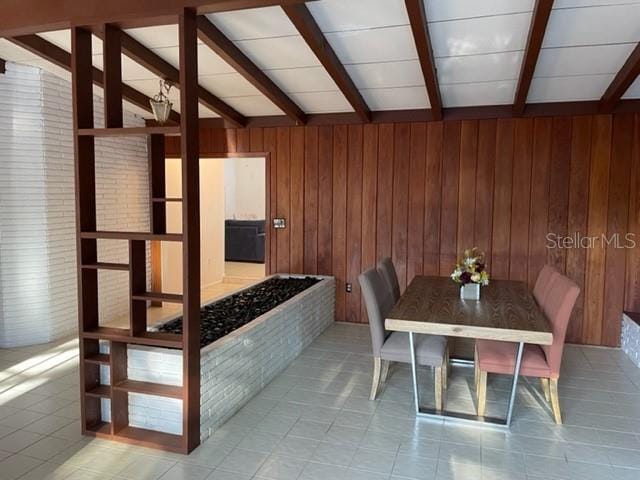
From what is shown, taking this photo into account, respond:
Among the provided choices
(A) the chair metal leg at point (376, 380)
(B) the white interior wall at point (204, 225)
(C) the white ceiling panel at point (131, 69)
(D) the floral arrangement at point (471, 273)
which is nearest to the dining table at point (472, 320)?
(D) the floral arrangement at point (471, 273)

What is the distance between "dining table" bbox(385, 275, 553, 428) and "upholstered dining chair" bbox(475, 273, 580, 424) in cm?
7

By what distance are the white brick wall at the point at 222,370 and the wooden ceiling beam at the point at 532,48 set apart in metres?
2.69

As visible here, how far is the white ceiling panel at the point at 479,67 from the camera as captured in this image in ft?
12.7

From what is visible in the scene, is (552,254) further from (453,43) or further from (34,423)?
(34,423)

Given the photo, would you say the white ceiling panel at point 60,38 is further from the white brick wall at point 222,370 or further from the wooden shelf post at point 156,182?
the white brick wall at point 222,370

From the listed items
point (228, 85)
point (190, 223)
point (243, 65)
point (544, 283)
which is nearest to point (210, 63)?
point (243, 65)

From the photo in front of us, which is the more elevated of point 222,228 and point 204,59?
point 204,59

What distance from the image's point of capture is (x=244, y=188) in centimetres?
1127

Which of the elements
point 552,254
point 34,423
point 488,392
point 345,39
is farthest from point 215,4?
point 552,254

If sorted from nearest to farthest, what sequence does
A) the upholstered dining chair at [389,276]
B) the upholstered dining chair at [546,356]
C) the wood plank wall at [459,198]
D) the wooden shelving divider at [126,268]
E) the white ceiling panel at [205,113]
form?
the wooden shelving divider at [126,268] → the upholstered dining chair at [546,356] → the upholstered dining chair at [389,276] → the wood plank wall at [459,198] → the white ceiling panel at [205,113]

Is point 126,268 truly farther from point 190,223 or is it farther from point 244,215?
point 244,215

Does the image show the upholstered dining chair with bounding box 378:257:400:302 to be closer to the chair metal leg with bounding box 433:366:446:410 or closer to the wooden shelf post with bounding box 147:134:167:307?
the chair metal leg with bounding box 433:366:446:410

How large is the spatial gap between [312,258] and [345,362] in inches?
67.3

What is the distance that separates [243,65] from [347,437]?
9.57 feet
